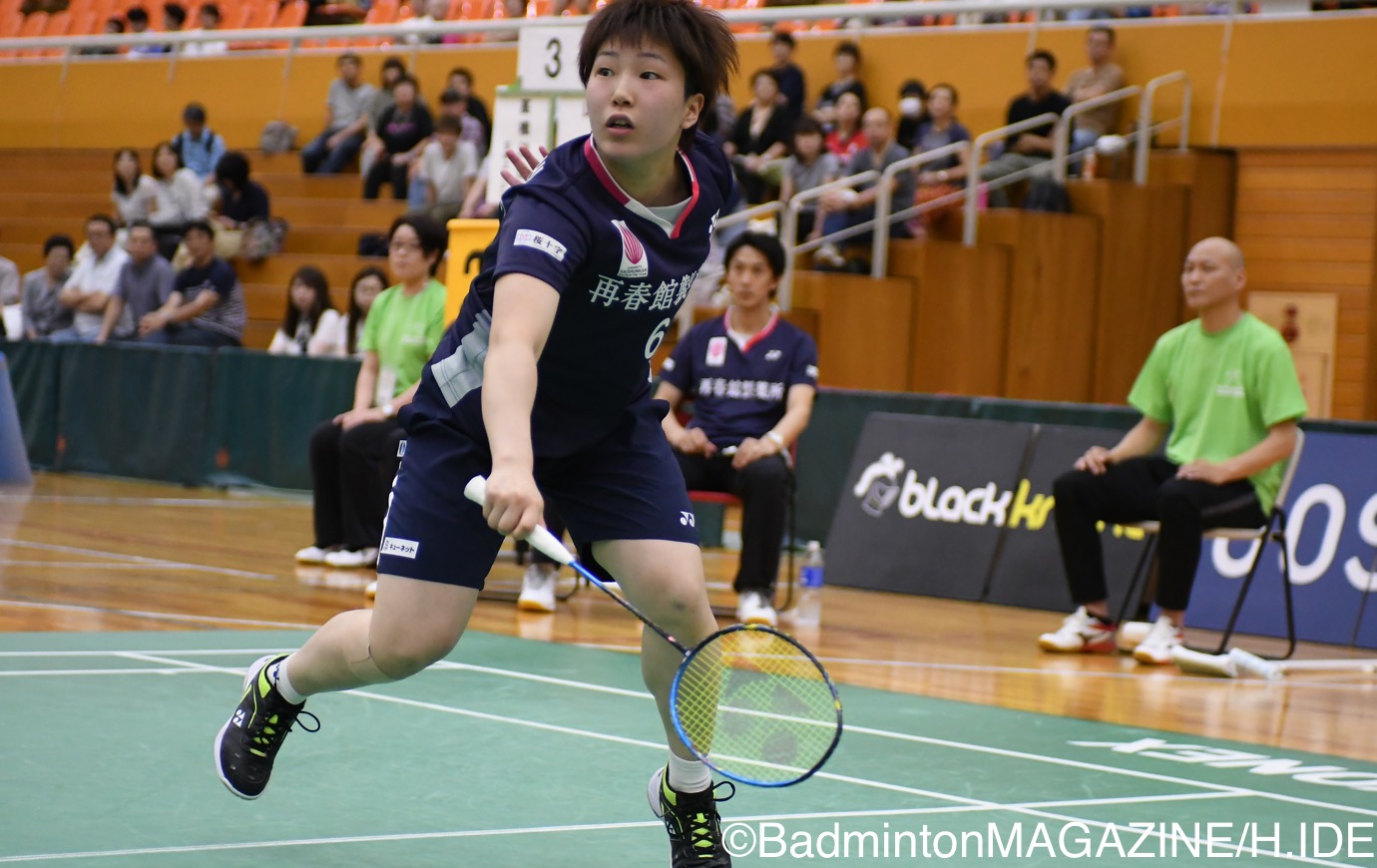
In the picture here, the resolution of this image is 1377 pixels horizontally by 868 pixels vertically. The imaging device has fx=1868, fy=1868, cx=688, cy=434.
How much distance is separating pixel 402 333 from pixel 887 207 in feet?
17.0

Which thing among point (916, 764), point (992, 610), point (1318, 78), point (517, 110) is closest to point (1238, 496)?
point (992, 610)

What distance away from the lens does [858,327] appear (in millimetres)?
13906

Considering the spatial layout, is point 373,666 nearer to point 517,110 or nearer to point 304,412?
point 517,110

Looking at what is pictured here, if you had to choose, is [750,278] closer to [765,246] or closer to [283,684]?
[765,246]

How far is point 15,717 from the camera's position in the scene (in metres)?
5.46

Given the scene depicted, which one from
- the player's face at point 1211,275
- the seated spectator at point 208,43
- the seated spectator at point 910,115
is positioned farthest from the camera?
the seated spectator at point 208,43

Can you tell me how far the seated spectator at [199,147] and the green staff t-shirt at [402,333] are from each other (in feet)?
35.0

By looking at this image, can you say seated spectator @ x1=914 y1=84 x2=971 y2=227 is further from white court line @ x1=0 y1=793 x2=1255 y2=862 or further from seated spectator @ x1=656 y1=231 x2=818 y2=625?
white court line @ x1=0 y1=793 x2=1255 y2=862

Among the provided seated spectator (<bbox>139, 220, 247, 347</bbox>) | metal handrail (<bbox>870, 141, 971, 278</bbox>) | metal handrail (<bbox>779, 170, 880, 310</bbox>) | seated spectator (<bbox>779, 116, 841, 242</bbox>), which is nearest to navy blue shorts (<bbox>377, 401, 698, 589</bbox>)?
metal handrail (<bbox>779, 170, 880, 310</bbox>)

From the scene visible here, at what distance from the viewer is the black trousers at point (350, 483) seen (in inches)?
387

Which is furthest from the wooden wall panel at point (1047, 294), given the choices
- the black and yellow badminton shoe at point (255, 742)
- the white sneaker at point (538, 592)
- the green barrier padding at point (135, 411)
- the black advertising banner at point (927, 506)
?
the black and yellow badminton shoe at point (255, 742)

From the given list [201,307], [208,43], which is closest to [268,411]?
[201,307]

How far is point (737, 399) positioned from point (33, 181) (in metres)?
17.3

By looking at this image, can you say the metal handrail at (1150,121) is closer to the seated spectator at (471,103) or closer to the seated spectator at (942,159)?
the seated spectator at (942,159)
